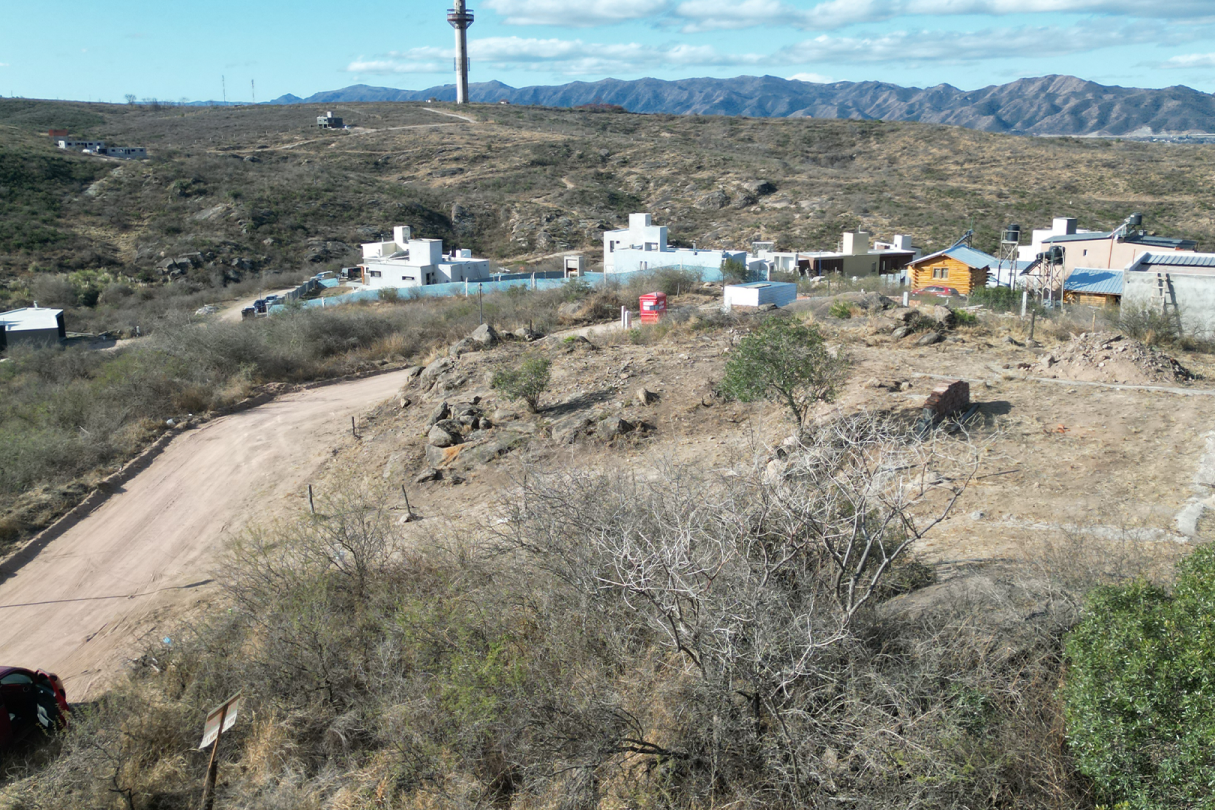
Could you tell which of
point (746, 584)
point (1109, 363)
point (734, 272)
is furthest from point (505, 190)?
point (746, 584)

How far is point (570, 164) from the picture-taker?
67.6 meters

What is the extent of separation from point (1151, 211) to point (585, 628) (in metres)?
57.7

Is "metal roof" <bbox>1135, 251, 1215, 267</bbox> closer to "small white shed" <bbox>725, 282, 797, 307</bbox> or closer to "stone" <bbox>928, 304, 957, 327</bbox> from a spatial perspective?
"small white shed" <bbox>725, 282, 797, 307</bbox>

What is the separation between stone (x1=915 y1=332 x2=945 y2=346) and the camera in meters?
16.8

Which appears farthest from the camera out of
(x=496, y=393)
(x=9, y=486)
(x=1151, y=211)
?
(x=1151, y=211)

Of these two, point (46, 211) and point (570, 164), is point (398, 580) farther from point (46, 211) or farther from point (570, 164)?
point (570, 164)

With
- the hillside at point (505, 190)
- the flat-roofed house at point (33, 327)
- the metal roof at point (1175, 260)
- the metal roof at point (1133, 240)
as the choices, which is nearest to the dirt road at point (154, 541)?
the flat-roofed house at point (33, 327)

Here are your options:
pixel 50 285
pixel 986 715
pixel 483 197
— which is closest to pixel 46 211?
pixel 50 285

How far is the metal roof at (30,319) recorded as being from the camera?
29.9 meters

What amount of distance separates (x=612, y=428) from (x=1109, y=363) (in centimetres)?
881

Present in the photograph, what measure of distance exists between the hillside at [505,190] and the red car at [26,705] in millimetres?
36823

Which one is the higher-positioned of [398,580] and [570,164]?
[570,164]

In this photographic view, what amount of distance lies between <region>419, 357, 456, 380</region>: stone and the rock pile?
12372 millimetres

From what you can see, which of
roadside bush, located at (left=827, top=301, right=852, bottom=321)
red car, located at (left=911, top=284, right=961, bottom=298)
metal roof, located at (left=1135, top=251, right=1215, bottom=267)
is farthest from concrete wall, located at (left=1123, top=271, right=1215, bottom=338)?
red car, located at (left=911, top=284, right=961, bottom=298)
